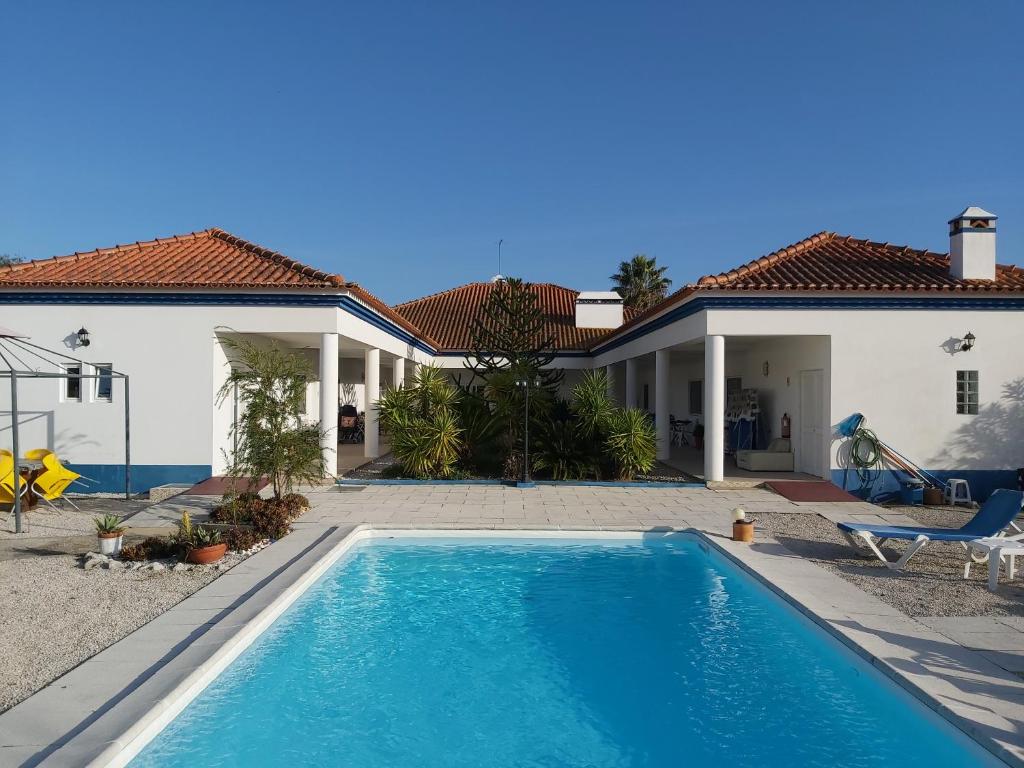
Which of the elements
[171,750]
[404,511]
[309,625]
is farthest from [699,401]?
[171,750]

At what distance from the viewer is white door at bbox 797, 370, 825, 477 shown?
15492 millimetres

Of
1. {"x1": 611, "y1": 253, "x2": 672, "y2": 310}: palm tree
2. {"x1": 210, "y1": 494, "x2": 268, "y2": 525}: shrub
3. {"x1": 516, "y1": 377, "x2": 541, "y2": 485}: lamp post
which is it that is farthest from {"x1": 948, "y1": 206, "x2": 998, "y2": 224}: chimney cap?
{"x1": 611, "y1": 253, "x2": 672, "y2": 310}: palm tree

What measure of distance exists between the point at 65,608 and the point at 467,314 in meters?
25.6

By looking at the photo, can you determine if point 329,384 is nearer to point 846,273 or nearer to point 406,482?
point 406,482

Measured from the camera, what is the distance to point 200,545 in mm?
8484

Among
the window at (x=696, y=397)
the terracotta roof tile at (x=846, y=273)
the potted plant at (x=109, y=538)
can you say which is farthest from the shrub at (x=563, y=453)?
the window at (x=696, y=397)

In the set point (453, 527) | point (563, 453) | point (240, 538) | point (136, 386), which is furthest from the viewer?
point (563, 453)

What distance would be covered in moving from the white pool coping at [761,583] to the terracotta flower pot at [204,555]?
46 cm

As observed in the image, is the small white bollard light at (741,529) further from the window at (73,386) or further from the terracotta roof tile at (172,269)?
the window at (73,386)

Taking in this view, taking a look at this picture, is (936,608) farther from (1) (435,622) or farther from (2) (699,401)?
(2) (699,401)

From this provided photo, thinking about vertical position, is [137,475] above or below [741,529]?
above

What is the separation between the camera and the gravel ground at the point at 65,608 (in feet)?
17.4

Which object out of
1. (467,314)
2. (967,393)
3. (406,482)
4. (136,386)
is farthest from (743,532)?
(467,314)

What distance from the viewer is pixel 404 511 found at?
40.1 feet
